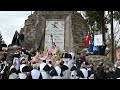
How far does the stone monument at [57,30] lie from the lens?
885 inches

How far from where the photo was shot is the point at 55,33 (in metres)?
22.5

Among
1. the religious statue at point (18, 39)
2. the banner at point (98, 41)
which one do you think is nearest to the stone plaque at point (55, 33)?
the religious statue at point (18, 39)

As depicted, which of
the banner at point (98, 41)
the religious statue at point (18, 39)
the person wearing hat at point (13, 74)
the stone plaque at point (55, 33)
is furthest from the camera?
the stone plaque at point (55, 33)

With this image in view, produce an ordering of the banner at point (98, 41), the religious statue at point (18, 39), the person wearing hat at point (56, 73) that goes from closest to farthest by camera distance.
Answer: the person wearing hat at point (56, 73) → the banner at point (98, 41) → the religious statue at point (18, 39)

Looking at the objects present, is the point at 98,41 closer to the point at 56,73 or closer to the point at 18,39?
the point at 18,39

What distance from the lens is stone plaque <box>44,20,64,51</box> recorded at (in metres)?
22.4

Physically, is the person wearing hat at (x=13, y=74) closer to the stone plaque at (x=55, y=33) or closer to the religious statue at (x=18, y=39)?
the religious statue at (x=18, y=39)

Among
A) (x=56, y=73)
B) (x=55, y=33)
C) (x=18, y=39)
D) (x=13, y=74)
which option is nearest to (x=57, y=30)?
(x=55, y=33)

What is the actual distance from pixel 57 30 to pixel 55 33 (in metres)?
0.27

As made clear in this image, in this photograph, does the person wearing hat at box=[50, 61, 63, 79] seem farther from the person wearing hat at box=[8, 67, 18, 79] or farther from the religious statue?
the religious statue

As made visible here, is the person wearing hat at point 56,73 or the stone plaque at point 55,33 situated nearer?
the person wearing hat at point 56,73

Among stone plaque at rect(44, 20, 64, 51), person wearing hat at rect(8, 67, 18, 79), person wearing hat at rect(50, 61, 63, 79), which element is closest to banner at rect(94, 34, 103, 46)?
stone plaque at rect(44, 20, 64, 51)

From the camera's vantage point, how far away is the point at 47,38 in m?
22.6
